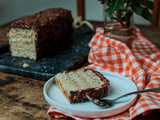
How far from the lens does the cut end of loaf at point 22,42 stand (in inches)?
77.7

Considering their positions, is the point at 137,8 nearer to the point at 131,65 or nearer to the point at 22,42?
the point at 131,65

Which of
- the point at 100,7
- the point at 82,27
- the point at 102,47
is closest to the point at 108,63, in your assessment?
the point at 102,47

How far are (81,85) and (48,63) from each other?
26.9 inches

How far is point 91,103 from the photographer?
3.99ft

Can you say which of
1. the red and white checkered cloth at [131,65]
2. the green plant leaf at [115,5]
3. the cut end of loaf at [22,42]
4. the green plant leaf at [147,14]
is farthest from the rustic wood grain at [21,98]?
the green plant leaf at [147,14]

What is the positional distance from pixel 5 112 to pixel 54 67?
25.0 inches

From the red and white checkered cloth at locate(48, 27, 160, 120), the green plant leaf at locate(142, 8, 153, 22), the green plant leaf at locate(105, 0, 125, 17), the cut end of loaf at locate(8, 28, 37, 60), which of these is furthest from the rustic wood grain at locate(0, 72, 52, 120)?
the green plant leaf at locate(142, 8, 153, 22)

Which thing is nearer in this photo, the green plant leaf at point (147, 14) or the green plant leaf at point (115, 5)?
the green plant leaf at point (115, 5)

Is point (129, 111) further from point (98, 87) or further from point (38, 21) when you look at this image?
point (38, 21)

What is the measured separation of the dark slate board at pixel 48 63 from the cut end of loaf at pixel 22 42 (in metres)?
0.07

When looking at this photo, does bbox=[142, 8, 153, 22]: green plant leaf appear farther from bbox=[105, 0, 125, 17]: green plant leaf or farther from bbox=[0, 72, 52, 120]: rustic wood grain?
bbox=[0, 72, 52, 120]: rustic wood grain

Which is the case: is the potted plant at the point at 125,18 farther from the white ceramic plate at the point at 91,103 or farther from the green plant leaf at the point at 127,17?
the white ceramic plate at the point at 91,103

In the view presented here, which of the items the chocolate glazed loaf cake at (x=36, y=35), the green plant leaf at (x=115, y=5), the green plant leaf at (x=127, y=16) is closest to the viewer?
the green plant leaf at (x=115, y=5)

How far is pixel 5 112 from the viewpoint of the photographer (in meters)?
1.23
